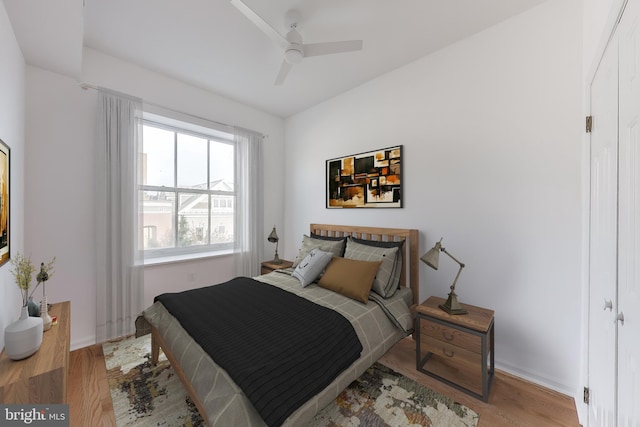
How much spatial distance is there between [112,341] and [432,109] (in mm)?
3919

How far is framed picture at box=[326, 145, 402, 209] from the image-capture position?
106 inches

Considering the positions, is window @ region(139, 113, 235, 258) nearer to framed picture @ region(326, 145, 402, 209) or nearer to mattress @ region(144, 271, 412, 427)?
mattress @ region(144, 271, 412, 427)

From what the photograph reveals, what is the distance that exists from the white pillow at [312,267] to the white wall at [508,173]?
0.83m

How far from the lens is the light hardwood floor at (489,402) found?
1.55 metres

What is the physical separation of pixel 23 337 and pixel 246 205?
2444 millimetres

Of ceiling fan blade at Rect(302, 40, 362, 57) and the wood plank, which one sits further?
ceiling fan blade at Rect(302, 40, 362, 57)

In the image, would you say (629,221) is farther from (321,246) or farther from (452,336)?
(321,246)

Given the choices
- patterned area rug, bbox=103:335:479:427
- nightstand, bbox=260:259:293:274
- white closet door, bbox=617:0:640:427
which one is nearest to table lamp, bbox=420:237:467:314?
patterned area rug, bbox=103:335:479:427

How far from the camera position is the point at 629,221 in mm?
915

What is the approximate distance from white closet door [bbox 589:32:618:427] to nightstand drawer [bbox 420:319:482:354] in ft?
1.84

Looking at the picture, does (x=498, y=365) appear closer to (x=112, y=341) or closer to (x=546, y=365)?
(x=546, y=365)

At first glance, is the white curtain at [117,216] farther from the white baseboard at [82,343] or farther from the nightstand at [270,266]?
the nightstand at [270,266]

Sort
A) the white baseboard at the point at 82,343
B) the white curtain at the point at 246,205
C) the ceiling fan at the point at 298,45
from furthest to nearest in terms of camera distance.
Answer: the white curtain at the point at 246,205, the white baseboard at the point at 82,343, the ceiling fan at the point at 298,45

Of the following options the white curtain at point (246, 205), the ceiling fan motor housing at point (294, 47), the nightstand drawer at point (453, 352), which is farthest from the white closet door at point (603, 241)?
the white curtain at point (246, 205)
